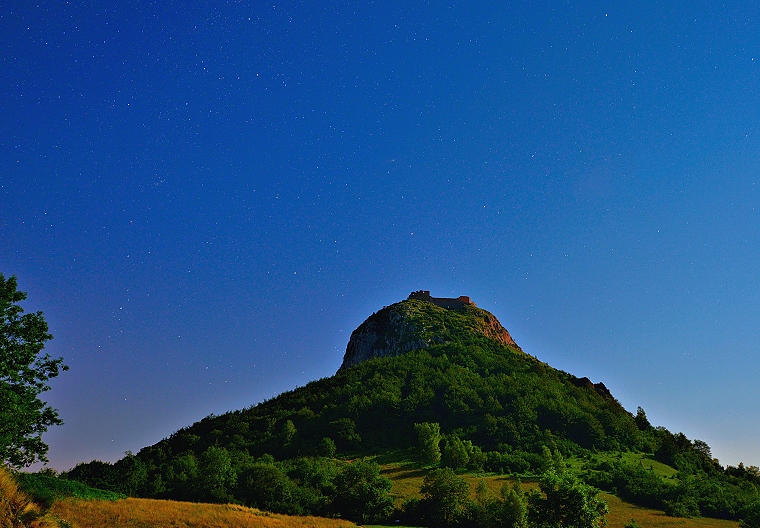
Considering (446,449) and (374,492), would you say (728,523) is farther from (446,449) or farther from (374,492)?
(374,492)

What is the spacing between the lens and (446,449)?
98.2m

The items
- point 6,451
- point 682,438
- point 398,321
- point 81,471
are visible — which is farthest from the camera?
point 398,321

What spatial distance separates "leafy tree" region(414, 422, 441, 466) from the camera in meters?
98.9

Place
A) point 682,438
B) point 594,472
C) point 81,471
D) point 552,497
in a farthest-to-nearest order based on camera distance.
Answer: point 682,438 → point 594,472 → point 81,471 → point 552,497

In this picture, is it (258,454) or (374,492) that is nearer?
(374,492)

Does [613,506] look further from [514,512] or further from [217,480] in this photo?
[217,480]

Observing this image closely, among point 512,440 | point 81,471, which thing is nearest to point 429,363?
point 512,440

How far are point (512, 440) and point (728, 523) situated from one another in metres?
43.2

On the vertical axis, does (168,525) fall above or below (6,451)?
below

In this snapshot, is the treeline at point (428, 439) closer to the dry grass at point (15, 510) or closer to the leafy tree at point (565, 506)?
the leafy tree at point (565, 506)

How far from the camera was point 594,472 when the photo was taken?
9469cm

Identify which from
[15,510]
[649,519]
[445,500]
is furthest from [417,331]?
[15,510]

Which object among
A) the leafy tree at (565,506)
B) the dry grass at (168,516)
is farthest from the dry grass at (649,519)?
the dry grass at (168,516)

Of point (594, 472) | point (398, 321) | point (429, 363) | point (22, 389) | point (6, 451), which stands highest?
point (398, 321)
